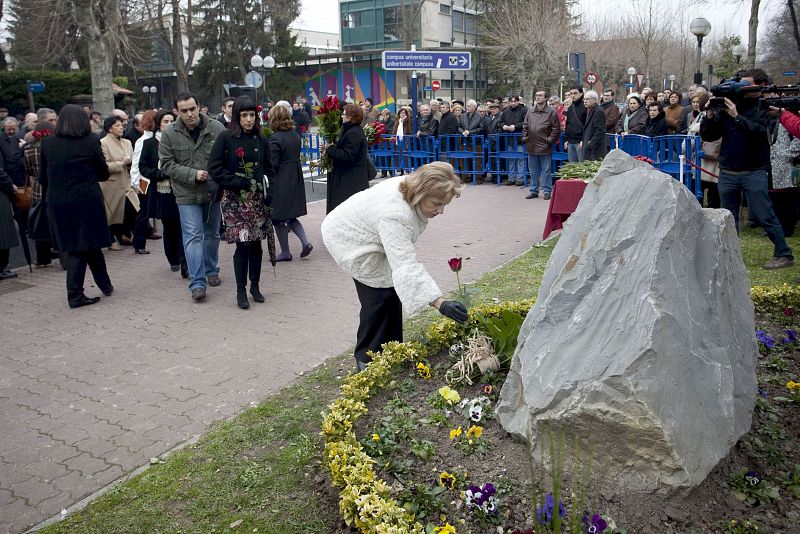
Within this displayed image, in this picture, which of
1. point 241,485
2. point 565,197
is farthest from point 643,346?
point 565,197

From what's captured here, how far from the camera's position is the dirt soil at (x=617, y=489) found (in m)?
3.13

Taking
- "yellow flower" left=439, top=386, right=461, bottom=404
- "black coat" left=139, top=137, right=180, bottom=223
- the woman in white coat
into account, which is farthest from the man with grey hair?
"yellow flower" left=439, top=386, right=461, bottom=404

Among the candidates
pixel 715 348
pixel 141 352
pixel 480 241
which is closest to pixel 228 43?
pixel 480 241

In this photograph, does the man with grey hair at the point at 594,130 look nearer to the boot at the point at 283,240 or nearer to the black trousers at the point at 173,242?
the boot at the point at 283,240

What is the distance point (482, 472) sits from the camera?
3.58 meters

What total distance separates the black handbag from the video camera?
26.7 feet

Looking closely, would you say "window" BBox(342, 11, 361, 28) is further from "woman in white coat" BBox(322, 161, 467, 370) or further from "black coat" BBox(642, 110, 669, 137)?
"woman in white coat" BBox(322, 161, 467, 370)

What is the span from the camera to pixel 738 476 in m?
3.38

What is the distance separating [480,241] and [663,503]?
24.7 feet

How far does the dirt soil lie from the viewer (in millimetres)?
3131

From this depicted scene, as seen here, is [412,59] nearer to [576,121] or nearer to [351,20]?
[576,121]

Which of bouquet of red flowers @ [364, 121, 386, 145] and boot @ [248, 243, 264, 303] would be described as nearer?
boot @ [248, 243, 264, 303]

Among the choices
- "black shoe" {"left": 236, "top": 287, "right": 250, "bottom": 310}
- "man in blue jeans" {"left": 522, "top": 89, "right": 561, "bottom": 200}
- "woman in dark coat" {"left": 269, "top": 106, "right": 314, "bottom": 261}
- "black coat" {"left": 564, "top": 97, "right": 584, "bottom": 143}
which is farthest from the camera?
"man in blue jeans" {"left": 522, "top": 89, "right": 561, "bottom": 200}

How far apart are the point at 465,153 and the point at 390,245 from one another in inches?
538
